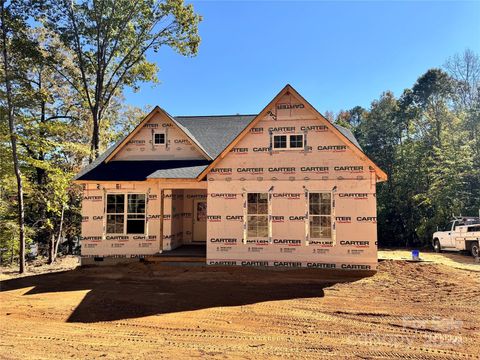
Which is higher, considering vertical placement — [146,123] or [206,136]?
[146,123]

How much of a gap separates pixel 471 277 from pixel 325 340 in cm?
833

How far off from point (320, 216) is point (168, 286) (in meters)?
5.92

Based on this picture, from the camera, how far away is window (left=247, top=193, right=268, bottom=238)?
518 inches

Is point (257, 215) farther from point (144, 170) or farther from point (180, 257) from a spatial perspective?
point (144, 170)

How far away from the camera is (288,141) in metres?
13.2

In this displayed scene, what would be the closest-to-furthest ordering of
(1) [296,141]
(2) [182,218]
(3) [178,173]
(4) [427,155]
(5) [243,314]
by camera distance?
1. (5) [243,314]
2. (1) [296,141]
3. (3) [178,173]
4. (2) [182,218]
5. (4) [427,155]

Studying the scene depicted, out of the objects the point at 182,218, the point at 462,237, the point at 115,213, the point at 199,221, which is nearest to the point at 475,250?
the point at 462,237

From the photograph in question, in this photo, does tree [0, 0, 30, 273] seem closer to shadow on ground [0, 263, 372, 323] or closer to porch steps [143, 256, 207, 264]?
shadow on ground [0, 263, 372, 323]

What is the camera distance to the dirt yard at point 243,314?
241 inches

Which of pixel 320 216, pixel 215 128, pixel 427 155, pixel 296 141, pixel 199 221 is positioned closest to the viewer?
pixel 320 216

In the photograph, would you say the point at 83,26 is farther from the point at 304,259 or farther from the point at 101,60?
the point at 304,259

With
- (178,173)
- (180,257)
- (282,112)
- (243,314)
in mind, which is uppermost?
(282,112)

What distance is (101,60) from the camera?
21719 mm

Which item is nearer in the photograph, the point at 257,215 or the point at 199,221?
the point at 257,215
